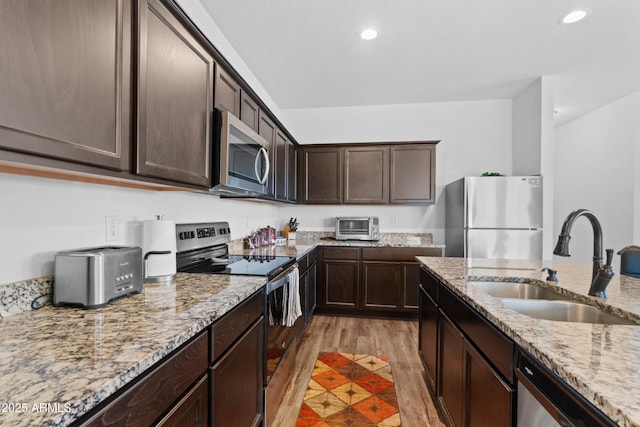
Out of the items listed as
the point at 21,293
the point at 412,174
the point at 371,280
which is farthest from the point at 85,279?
the point at 412,174

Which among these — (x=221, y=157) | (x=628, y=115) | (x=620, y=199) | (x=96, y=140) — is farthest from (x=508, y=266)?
(x=628, y=115)

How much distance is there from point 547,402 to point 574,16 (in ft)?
9.03

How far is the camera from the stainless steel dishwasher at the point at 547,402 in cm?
59

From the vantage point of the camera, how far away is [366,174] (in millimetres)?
3621

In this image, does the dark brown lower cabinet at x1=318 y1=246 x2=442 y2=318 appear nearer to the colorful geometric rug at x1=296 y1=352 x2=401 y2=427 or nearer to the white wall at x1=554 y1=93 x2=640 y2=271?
the colorful geometric rug at x1=296 y1=352 x2=401 y2=427

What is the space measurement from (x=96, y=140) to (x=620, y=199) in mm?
5144

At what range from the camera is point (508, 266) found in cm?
191

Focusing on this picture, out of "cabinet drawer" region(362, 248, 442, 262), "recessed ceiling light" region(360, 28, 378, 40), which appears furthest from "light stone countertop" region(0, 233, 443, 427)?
"cabinet drawer" region(362, 248, 442, 262)

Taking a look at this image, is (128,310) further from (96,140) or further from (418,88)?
(418,88)

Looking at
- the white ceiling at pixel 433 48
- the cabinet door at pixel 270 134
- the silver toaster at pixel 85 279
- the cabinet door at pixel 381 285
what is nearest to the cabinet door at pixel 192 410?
the silver toaster at pixel 85 279

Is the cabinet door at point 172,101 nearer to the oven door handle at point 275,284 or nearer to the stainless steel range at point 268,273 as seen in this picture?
the stainless steel range at point 268,273

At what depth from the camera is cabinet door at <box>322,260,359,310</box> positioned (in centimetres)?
337

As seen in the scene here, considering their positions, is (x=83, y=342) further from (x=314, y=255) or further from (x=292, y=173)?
(x=292, y=173)

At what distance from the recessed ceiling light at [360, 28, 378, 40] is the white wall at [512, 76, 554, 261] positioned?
2088 millimetres
